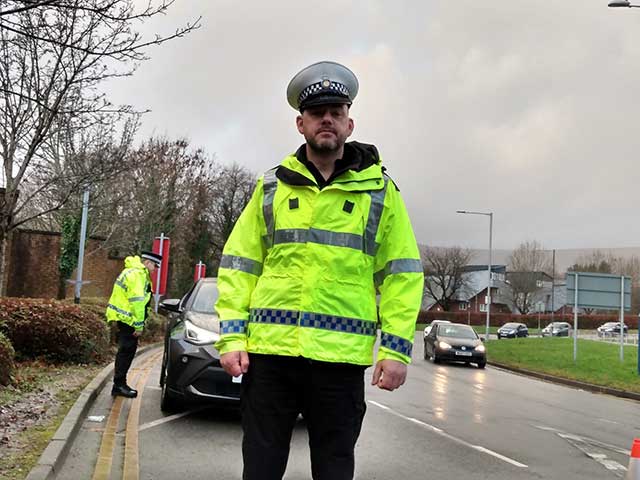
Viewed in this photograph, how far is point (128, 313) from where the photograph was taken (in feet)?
27.6

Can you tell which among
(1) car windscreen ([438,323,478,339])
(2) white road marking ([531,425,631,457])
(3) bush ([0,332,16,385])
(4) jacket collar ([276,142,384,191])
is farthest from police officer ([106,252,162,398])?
(1) car windscreen ([438,323,478,339])

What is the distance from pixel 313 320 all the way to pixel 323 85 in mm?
1028

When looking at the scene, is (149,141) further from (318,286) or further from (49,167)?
(318,286)

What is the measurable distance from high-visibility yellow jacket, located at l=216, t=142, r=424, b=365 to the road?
3.11m

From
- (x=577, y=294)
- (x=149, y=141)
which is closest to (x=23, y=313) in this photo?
(x=577, y=294)

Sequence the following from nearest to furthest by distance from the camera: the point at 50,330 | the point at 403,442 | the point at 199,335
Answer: the point at 403,442 < the point at 199,335 < the point at 50,330

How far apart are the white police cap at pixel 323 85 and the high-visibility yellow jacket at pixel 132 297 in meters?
5.90

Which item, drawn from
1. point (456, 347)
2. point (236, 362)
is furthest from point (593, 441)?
point (456, 347)

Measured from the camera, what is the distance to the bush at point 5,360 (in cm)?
769

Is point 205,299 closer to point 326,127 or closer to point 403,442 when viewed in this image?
point 403,442

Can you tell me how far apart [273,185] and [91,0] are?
5.60 metres

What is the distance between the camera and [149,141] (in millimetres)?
39594

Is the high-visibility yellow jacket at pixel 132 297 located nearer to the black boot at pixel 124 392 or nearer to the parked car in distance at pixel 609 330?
the black boot at pixel 124 392

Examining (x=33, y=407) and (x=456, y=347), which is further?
(x=456, y=347)
